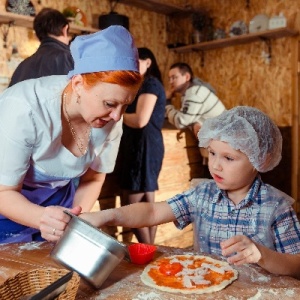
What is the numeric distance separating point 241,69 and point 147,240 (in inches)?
126

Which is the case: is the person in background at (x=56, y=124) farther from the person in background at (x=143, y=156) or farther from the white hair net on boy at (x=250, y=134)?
the person in background at (x=143, y=156)

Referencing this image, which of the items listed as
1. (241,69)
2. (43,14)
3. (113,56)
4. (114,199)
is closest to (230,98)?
(241,69)

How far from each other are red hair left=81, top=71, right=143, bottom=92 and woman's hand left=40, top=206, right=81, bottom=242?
456mm

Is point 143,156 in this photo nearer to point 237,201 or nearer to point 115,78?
point 237,201

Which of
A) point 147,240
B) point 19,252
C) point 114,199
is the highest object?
point 19,252

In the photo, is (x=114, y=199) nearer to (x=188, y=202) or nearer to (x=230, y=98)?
(x=188, y=202)

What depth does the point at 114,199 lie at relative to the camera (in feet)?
12.2

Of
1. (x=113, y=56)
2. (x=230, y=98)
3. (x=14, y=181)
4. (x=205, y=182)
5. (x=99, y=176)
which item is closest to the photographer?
(x=113, y=56)

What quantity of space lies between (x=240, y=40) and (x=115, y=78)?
4487 millimetres

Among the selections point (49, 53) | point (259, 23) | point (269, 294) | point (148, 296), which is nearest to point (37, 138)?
point (148, 296)

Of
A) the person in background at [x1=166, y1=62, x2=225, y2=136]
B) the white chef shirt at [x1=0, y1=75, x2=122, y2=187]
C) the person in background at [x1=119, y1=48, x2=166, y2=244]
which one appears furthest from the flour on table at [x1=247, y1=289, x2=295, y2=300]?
the person in background at [x1=166, y1=62, x2=225, y2=136]

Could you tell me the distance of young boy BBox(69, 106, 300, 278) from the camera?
169 cm

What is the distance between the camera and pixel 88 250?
3.95 feet

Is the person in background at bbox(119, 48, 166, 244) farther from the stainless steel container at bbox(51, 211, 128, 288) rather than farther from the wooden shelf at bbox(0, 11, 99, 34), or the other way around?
the stainless steel container at bbox(51, 211, 128, 288)
